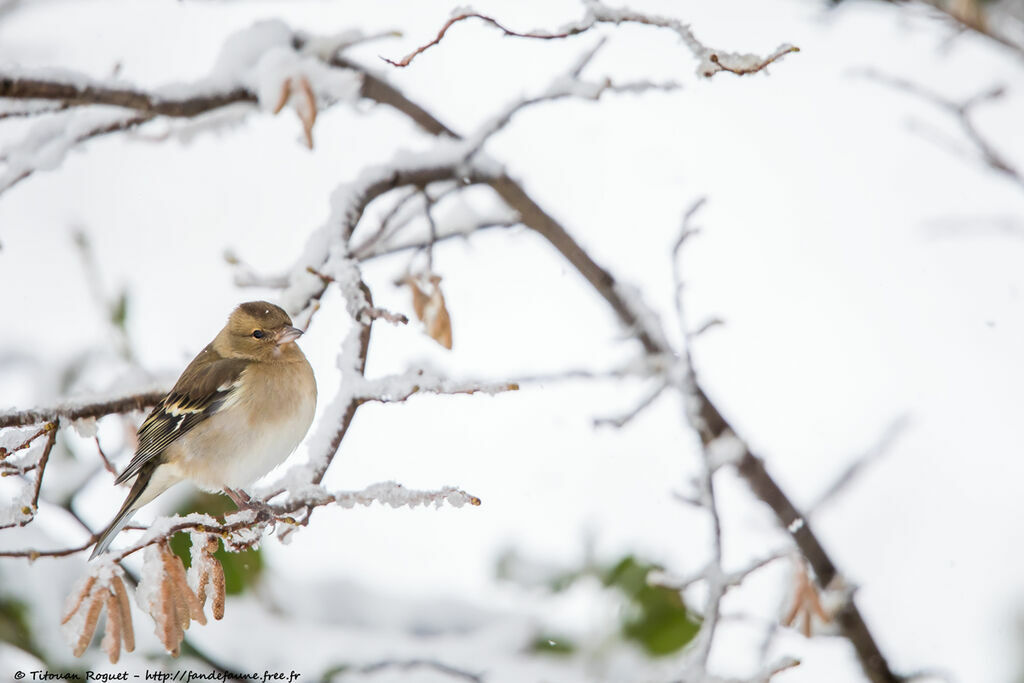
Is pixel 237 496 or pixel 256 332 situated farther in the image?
pixel 256 332

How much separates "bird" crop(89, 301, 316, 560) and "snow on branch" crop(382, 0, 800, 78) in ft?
3.28

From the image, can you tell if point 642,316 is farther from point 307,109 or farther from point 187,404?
point 187,404

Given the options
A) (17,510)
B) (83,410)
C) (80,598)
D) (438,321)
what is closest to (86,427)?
(83,410)

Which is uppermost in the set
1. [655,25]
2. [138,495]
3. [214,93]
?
[655,25]

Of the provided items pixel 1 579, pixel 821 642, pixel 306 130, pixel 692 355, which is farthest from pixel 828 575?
pixel 1 579

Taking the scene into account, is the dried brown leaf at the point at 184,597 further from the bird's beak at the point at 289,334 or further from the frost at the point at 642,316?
the frost at the point at 642,316

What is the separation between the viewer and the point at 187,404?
2.66 meters

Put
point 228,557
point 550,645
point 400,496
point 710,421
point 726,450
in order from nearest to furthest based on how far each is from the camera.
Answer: point 400,496
point 726,450
point 710,421
point 228,557
point 550,645

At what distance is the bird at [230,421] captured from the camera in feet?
8.45

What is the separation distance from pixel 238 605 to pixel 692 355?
70.2 inches

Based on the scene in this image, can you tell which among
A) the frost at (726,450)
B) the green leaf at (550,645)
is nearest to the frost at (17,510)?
the frost at (726,450)

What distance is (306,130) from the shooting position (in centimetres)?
202

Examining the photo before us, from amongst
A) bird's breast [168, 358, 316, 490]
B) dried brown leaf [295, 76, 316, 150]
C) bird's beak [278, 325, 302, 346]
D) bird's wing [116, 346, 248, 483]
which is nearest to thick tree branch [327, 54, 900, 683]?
dried brown leaf [295, 76, 316, 150]

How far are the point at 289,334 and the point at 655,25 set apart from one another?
49.8 inches
